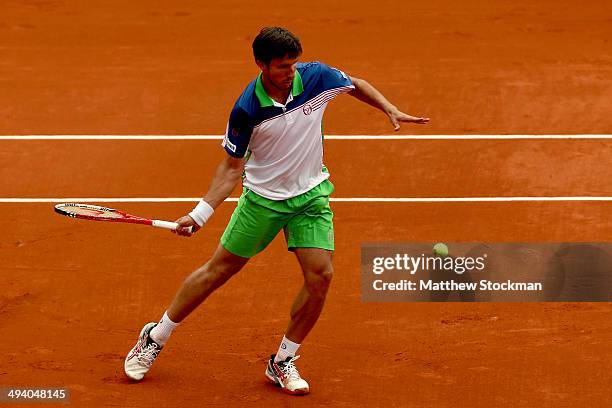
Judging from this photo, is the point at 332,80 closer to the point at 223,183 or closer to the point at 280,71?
Result: the point at 280,71

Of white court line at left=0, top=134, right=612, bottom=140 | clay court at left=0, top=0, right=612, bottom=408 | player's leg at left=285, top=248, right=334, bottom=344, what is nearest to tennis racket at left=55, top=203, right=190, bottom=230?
player's leg at left=285, top=248, right=334, bottom=344

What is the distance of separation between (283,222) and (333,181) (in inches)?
160

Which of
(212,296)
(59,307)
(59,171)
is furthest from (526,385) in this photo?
(59,171)

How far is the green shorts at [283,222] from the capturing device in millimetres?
8375

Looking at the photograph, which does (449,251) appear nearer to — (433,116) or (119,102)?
(433,116)

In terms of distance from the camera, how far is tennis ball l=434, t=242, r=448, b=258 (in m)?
11.0

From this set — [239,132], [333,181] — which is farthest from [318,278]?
[333,181]

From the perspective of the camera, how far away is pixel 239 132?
8.17 metres

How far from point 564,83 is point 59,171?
6312mm

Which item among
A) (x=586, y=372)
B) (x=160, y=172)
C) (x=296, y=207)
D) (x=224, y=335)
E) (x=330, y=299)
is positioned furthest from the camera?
(x=160, y=172)

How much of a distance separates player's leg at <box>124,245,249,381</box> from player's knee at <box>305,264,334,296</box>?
1.67ft

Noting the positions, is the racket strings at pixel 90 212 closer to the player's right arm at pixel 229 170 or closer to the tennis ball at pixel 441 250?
the player's right arm at pixel 229 170

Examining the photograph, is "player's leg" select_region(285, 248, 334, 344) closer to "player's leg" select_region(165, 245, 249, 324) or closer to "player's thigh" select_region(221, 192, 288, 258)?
Result: "player's thigh" select_region(221, 192, 288, 258)

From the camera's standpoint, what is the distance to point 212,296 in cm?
1035
